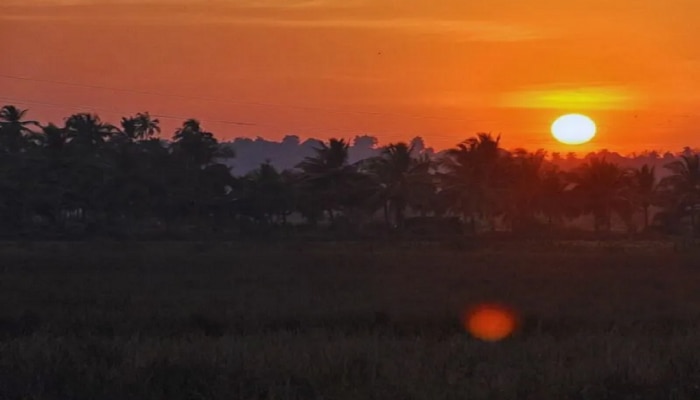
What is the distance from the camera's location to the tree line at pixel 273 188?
5888 centimetres

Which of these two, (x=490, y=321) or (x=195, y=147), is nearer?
(x=490, y=321)

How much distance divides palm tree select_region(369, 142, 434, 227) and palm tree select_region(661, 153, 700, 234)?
16910 mm

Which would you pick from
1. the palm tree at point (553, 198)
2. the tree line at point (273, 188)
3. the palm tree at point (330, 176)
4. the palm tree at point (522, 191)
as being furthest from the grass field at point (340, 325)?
the palm tree at point (553, 198)

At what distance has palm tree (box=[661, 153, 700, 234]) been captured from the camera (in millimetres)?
66375

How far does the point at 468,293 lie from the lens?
23938 millimetres

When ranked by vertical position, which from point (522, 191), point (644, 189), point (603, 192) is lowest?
point (603, 192)

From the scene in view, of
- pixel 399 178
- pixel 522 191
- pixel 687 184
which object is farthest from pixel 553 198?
pixel 399 178

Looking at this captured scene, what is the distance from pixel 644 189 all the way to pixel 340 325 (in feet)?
188

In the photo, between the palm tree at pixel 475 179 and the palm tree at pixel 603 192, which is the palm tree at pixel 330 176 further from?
the palm tree at pixel 603 192

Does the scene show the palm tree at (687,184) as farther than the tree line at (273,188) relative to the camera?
Yes

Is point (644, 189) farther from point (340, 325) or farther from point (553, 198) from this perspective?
point (340, 325)

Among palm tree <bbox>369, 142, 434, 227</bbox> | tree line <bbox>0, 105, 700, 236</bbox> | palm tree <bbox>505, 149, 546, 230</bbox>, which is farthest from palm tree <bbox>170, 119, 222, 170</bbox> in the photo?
palm tree <bbox>505, 149, 546, 230</bbox>

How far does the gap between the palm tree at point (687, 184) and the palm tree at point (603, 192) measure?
309 cm

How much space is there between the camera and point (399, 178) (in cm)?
6306
